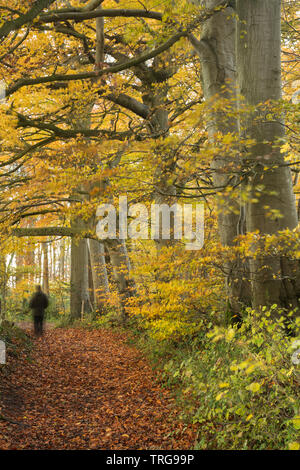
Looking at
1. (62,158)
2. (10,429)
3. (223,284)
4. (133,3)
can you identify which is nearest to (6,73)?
(62,158)

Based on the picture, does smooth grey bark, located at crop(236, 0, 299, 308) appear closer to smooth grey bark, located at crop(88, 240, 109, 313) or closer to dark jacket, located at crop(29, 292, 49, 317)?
dark jacket, located at crop(29, 292, 49, 317)

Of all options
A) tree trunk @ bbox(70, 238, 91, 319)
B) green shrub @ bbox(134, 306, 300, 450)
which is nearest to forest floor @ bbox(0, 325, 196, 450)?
green shrub @ bbox(134, 306, 300, 450)

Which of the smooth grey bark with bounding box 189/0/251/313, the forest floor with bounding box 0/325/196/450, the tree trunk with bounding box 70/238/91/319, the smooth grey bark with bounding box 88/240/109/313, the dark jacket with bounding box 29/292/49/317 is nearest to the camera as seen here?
the forest floor with bounding box 0/325/196/450

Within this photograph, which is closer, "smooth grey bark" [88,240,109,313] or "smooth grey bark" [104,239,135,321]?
"smooth grey bark" [104,239,135,321]

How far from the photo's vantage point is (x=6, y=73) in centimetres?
869

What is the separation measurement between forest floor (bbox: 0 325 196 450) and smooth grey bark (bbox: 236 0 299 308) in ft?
7.69

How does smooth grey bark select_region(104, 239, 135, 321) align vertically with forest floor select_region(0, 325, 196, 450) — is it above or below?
above

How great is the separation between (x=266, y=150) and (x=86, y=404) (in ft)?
16.8

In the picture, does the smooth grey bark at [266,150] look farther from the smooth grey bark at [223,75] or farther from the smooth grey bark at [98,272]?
the smooth grey bark at [98,272]

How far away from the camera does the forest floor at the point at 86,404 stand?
513cm

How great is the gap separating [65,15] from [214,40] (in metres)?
2.75

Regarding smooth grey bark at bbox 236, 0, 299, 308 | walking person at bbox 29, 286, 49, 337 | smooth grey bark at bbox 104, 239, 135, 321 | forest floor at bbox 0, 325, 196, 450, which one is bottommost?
forest floor at bbox 0, 325, 196, 450

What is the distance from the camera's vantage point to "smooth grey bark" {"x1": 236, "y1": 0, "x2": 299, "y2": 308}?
18.4ft
